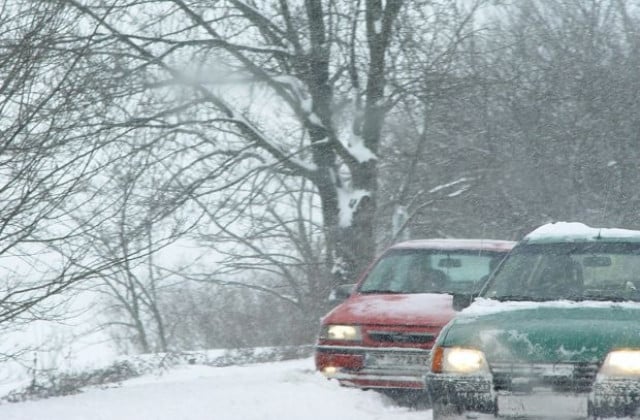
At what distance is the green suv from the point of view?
5984 mm

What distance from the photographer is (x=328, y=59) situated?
54.6 ft

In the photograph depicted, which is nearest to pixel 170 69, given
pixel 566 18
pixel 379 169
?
pixel 379 169

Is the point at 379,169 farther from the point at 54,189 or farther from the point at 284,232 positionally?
the point at 54,189

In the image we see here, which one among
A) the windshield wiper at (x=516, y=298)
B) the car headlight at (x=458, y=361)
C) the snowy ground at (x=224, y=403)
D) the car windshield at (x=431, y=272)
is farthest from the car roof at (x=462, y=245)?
the car headlight at (x=458, y=361)

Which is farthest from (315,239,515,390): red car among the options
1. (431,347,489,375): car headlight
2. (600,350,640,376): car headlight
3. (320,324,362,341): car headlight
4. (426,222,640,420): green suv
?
(600,350,640,376): car headlight

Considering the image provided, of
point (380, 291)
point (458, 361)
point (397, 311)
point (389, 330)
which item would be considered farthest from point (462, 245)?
point (458, 361)

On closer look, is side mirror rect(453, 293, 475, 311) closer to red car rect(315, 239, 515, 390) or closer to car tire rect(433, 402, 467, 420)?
car tire rect(433, 402, 467, 420)

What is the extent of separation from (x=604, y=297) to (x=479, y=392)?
52.3 inches

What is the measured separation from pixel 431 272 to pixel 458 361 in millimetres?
4302

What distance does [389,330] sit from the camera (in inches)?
360

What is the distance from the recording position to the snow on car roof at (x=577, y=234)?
776cm

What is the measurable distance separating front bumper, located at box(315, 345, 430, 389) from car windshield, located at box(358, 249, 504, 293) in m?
1.34

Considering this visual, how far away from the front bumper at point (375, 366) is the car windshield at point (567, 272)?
1.49 m

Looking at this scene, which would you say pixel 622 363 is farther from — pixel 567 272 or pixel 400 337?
pixel 400 337
